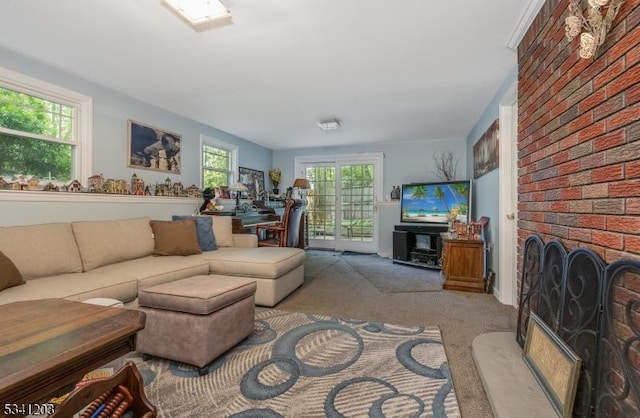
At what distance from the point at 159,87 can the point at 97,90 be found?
0.63m

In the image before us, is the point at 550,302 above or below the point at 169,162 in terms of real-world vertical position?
below

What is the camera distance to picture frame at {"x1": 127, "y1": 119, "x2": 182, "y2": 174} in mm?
3476

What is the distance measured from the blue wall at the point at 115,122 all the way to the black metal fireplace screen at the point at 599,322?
400 centimetres

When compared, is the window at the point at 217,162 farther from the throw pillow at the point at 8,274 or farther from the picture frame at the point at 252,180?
the throw pillow at the point at 8,274

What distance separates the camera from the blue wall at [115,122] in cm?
268

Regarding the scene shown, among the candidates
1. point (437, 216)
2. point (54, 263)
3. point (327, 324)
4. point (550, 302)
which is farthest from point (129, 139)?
point (437, 216)

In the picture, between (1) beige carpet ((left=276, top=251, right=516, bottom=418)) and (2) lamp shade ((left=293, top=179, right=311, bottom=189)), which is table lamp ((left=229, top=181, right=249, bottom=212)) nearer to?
(2) lamp shade ((left=293, top=179, right=311, bottom=189))

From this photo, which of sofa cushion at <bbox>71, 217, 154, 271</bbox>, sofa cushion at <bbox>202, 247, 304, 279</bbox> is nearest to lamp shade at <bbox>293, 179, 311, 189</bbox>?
sofa cushion at <bbox>202, 247, 304, 279</bbox>

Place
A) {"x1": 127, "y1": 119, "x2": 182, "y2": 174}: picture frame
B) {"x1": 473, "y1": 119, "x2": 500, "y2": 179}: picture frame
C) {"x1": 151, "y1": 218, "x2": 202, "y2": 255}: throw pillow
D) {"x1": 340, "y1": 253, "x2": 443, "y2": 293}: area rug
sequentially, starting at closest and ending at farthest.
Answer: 1. {"x1": 151, "y1": 218, "x2": 202, "y2": 255}: throw pillow
2. {"x1": 473, "y1": 119, "x2": 500, "y2": 179}: picture frame
3. {"x1": 127, "y1": 119, "x2": 182, "y2": 174}: picture frame
4. {"x1": 340, "y1": 253, "x2": 443, "y2": 293}: area rug

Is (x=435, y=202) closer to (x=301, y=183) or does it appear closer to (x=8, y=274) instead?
(x=301, y=183)

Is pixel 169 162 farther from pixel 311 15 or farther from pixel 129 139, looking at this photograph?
pixel 311 15

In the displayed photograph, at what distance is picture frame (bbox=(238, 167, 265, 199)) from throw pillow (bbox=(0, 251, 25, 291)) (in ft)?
11.8

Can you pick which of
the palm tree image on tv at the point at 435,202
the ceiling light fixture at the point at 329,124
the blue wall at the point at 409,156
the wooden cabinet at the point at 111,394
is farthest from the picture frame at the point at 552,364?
the blue wall at the point at 409,156

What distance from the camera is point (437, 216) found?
192 inches
